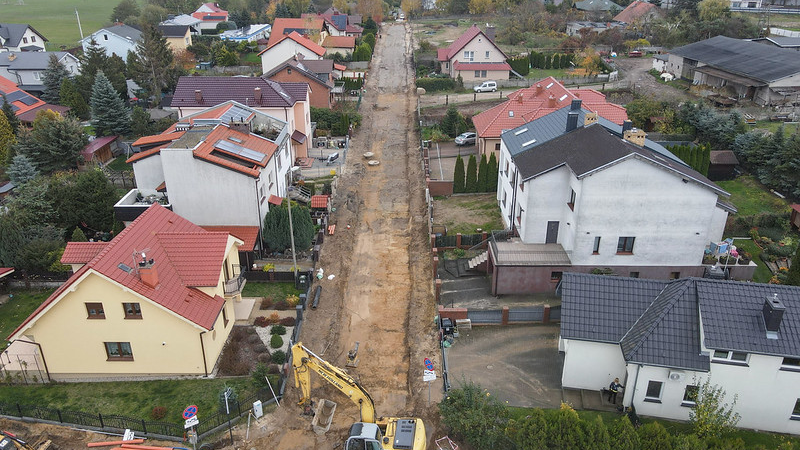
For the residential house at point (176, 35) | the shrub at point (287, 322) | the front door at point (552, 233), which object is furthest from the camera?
the residential house at point (176, 35)

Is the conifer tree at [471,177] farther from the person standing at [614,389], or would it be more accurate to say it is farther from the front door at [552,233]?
the person standing at [614,389]

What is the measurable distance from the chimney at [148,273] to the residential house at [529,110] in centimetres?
3241

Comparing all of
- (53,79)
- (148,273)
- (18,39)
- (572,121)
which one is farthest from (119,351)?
(18,39)

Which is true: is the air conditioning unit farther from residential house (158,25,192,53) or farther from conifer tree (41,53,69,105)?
residential house (158,25,192,53)

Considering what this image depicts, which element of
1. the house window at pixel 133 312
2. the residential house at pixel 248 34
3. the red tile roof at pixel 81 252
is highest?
the residential house at pixel 248 34

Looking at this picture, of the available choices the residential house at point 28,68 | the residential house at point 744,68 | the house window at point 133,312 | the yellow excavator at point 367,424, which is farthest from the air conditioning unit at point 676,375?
the residential house at point 28,68

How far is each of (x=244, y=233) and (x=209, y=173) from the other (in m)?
4.58

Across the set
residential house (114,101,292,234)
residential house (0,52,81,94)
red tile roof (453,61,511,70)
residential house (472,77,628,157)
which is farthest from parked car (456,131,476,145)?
residential house (0,52,81,94)

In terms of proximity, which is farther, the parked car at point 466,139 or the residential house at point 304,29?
the residential house at point 304,29

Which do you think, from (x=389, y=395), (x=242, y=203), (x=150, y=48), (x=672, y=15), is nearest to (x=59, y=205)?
(x=242, y=203)

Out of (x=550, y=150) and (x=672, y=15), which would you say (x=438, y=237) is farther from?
(x=672, y=15)

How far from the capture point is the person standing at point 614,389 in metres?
25.8

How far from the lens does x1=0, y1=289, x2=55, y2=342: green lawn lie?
33000mm

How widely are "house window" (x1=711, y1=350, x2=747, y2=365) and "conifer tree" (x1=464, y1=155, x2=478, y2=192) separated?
27281mm
